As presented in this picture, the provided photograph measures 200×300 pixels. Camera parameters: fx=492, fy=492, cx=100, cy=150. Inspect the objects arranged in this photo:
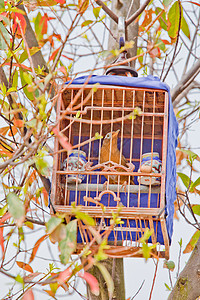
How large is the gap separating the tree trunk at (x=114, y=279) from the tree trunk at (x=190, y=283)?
220mm

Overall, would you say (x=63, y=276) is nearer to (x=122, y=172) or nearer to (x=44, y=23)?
(x=122, y=172)

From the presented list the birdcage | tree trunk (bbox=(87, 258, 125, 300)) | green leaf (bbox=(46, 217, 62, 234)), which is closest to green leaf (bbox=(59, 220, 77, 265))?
green leaf (bbox=(46, 217, 62, 234))

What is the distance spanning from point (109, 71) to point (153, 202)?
467 millimetres

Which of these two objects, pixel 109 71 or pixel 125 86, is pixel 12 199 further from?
pixel 109 71

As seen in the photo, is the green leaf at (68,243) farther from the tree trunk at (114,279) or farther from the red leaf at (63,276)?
Answer: the tree trunk at (114,279)

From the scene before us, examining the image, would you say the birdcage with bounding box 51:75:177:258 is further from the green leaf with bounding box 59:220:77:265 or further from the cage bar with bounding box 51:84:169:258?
the green leaf with bounding box 59:220:77:265

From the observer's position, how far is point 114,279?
1.80 m

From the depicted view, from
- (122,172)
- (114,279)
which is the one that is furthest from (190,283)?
(122,172)

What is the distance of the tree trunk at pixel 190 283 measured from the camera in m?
1.63

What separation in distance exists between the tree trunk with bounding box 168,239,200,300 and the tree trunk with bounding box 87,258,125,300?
220 millimetres

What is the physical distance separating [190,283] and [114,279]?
0.30 metres

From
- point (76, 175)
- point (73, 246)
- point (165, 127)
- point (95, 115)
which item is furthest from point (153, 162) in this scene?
point (73, 246)

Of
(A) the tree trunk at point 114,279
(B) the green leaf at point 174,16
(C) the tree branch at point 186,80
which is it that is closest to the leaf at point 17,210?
(A) the tree trunk at point 114,279

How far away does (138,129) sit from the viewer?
5.83 feet
